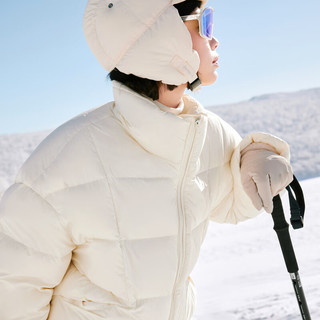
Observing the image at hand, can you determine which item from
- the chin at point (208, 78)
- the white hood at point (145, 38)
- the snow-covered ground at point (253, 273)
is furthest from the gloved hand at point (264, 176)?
the snow-covered ground at point (253, 273)

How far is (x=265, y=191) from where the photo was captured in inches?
67.9

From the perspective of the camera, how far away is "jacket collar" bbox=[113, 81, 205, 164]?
1552 millimetres

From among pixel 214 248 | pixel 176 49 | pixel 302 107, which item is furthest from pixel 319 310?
pixel 302 107

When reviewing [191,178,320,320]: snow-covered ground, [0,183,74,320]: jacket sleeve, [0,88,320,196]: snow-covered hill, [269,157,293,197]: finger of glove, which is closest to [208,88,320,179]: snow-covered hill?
[0,88,320,196]: snow-covered hill

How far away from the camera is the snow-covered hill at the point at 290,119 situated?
13.3m

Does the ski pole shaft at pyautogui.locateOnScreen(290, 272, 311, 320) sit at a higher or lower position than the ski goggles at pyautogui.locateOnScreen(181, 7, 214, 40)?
lower

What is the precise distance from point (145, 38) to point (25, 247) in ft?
2.58

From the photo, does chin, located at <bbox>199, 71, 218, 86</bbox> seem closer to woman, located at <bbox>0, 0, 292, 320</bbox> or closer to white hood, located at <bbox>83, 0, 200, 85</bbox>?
woman, located at <bbox>0, 0, 292, 320</bbox>

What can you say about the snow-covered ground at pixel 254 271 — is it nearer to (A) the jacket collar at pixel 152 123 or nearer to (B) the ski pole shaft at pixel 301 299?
(B) the ski pole shaft at pixel 301 299

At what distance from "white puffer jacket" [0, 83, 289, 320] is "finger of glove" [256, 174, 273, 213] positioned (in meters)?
0.25

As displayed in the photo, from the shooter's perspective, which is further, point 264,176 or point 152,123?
point 264,176

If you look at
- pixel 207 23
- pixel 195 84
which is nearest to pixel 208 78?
pixel 195 84

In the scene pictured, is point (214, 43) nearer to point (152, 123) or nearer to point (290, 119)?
point (152, 123)

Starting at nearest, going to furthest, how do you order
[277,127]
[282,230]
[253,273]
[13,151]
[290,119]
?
[282,230], [253,273], [13,151], [277,127], [290,119]
